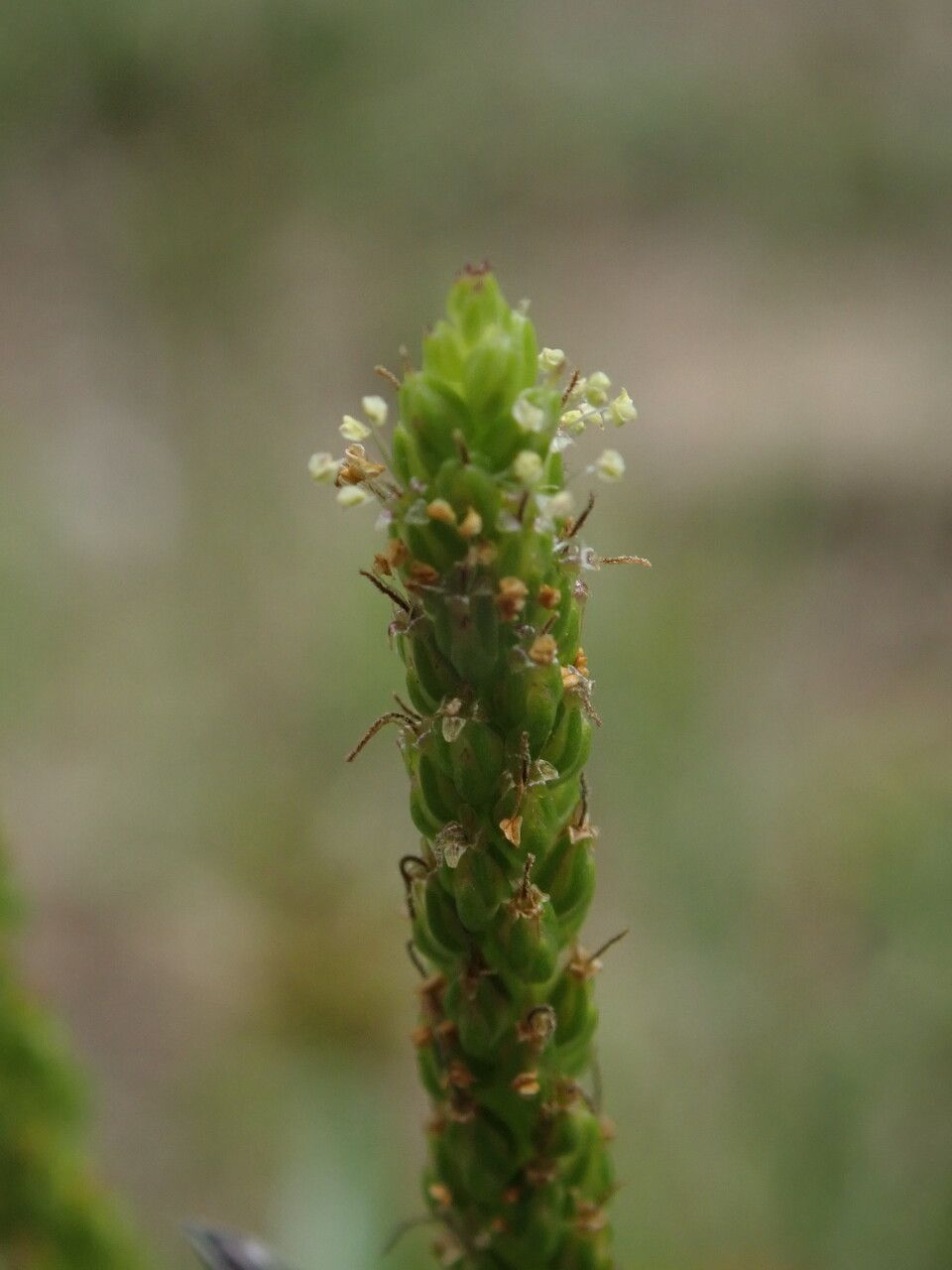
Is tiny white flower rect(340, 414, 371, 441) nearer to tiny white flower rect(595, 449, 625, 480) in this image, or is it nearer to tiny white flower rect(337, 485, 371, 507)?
tiny white flower rect(337, 485, 371, 507)

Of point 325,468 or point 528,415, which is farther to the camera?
point 325,468

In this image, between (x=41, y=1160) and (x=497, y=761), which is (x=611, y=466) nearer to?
(x=497, y=761)

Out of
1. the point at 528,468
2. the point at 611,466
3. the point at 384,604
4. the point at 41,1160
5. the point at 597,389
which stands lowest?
the point at 41,1160

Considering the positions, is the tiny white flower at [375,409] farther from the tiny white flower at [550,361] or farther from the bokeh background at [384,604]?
the bokeh background at [384,604]

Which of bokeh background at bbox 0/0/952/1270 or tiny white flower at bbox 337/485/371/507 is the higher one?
bokeh background at bbox 0/0/952/1270

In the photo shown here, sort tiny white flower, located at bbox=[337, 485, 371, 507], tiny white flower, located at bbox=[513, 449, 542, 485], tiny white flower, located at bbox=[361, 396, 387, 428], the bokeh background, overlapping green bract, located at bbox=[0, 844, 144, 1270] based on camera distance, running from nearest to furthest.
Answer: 1. tiny white flower, located at bbox=[513, 449, 542, 485]
2. tiny white flower, located at bbox=[337, 485, 371, 507]
3. tiny white flower, located at bbox=[361, 396, 387, 428]
4. overlapping green bract, located at bbox=[0, 844, 144, 1270]
5. the bokeh background

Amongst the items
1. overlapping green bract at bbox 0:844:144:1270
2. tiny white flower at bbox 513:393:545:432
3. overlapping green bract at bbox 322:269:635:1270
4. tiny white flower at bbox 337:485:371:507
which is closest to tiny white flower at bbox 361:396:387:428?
overlapping green bract at bbox 322:269:635:1270

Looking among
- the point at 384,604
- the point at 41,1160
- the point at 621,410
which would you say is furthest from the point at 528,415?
the point at 384,604
